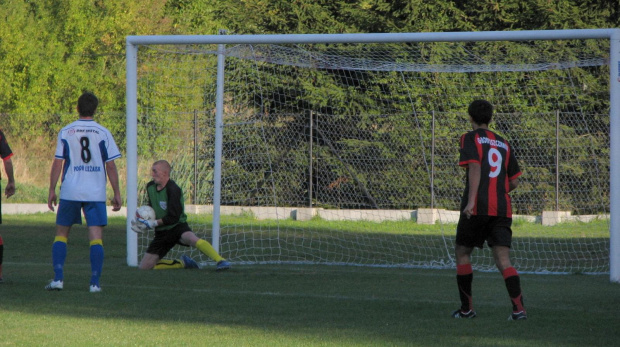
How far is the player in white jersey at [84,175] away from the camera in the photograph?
7.21 meters

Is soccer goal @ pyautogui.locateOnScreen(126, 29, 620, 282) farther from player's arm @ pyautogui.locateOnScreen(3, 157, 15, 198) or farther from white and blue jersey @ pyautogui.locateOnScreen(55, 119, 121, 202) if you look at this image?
white and blue jersey @ pyautogui.locateOnScreen(55, 119, 121, 202)

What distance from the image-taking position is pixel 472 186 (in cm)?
595

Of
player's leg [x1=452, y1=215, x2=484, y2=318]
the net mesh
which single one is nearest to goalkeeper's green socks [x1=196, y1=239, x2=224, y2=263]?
the net mesh

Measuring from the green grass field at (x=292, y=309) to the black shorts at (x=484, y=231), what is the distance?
57cm

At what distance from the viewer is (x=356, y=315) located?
6219 millimetres

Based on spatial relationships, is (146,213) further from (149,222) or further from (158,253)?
(158,253)

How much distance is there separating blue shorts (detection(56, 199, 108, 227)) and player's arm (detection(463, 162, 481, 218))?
326cm

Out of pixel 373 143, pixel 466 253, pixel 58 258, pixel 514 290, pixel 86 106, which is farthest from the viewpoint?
pixel 373 143

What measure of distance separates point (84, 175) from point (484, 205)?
3.50 meters

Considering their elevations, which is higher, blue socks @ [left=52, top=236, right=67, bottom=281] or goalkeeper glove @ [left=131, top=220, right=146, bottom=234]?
goalkeeper glove @ [left=131, top=220, right=146, bottom=234]

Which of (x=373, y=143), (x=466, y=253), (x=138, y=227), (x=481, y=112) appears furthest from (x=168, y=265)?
(x=373, y=143)

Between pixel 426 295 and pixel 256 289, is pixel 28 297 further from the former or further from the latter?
pixel 426 295

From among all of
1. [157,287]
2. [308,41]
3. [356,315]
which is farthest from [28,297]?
[308,41]

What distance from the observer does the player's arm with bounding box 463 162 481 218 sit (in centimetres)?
593
